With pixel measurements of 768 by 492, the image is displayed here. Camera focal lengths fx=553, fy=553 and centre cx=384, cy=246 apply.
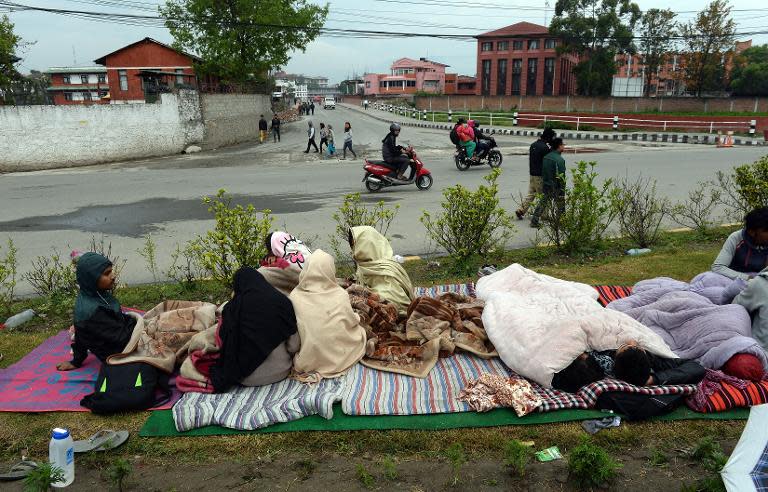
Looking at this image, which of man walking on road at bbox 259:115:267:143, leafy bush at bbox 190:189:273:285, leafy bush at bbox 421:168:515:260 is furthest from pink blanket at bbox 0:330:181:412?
man walking on road at bbox 259:115:267:143

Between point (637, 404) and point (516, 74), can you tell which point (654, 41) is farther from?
point (637, 404)

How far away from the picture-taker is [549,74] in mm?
58719

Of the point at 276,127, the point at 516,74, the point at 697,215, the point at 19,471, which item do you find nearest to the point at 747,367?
the point at 19,471

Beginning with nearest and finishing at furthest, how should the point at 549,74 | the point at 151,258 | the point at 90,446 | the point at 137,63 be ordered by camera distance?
the point at 90,446 < the point at 151,258 < the point at 137,63 < the point at 549,74

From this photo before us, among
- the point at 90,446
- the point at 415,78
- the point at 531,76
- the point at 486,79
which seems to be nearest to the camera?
the point at 90,446

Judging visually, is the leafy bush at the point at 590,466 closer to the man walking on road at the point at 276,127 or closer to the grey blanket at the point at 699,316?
the grey blanket at the point at 699,316

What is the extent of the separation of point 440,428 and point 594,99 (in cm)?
4468

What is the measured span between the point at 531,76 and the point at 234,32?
40.2m

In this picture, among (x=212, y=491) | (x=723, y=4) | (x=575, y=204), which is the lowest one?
(x=212, y=491)

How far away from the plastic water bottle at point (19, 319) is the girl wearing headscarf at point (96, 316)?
1594 mm

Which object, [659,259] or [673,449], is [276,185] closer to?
[659,259]

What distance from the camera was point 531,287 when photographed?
504 centimetres

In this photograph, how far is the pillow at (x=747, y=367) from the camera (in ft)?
12.1

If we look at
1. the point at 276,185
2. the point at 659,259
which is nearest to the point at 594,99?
the point at 276,185
